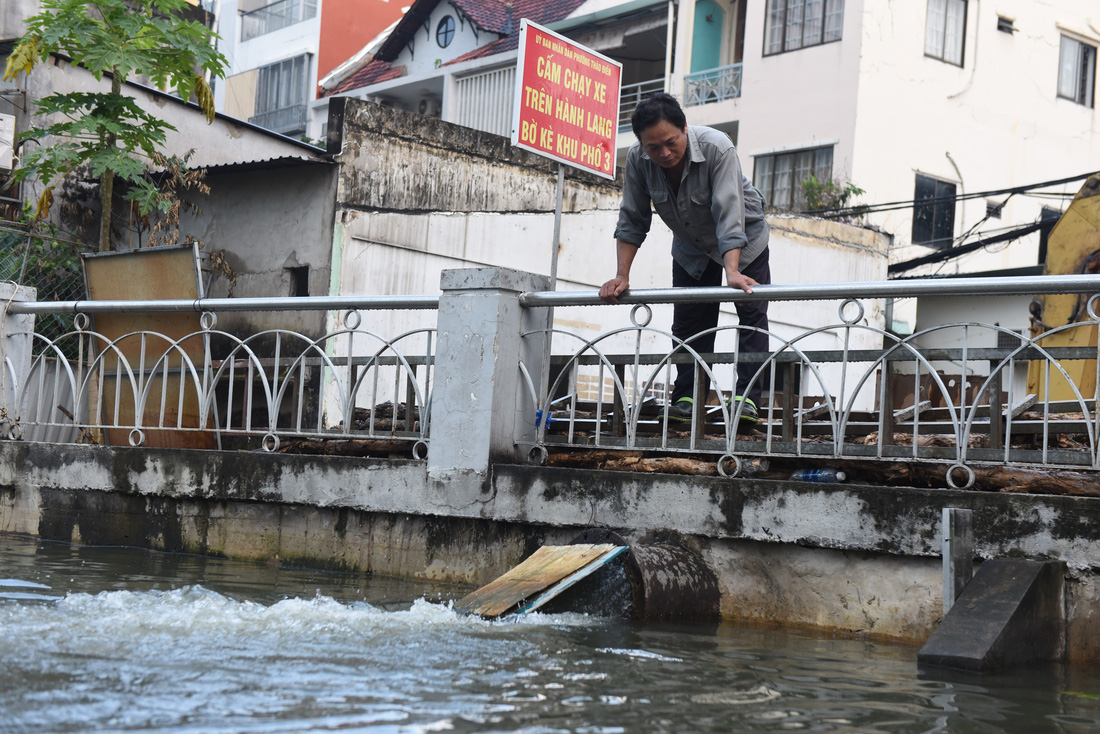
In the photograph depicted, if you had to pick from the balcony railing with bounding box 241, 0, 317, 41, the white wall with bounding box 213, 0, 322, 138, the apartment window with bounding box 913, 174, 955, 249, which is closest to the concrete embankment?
the apartment window with bounding box 913, 174, 955, 249

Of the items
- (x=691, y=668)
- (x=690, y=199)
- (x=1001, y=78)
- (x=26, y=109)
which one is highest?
(x=1001, y=78)

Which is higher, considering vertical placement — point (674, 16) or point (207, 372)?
point (674, 16)

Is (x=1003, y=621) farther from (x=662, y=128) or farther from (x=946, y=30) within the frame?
(x=946, y=30)

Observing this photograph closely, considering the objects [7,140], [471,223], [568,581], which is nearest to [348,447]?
[568,581]

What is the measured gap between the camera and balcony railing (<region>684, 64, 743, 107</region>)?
862 inches

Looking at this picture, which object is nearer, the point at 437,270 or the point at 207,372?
the point at 207,372

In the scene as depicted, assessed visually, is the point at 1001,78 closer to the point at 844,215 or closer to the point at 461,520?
the point at 844,215

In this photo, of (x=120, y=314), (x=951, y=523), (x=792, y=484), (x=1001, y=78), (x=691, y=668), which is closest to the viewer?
(x=691, y=668)

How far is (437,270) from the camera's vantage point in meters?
13.0

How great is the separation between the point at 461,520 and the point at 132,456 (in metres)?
2.28

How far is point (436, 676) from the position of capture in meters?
3.45

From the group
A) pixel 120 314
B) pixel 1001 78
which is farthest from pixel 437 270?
pixel 1001 78

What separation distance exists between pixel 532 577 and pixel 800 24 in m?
18.0

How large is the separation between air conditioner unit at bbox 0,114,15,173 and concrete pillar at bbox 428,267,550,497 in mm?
8247
